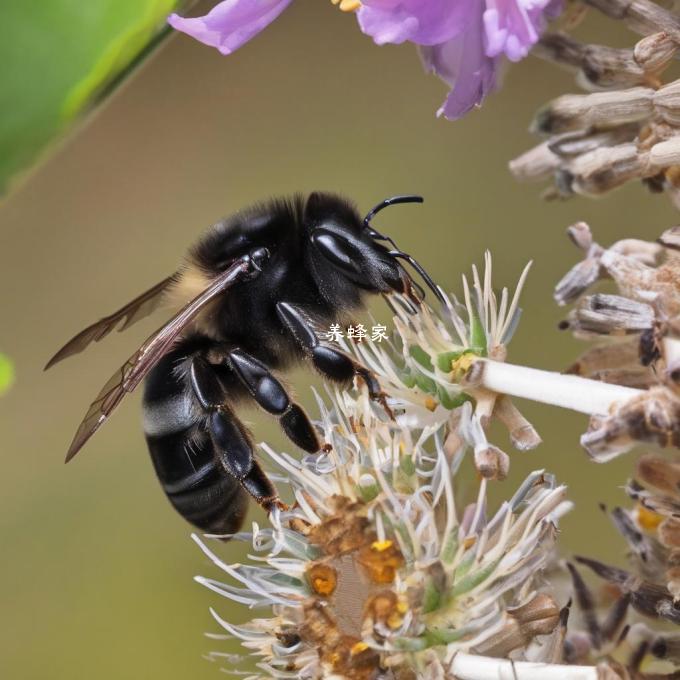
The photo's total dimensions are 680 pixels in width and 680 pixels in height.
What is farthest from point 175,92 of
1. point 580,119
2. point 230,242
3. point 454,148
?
point 580,119

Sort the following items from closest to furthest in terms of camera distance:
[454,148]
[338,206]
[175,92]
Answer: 1. [338,206]
2. [454,148]
3. [175,92]

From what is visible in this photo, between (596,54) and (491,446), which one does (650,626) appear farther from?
(596,54)

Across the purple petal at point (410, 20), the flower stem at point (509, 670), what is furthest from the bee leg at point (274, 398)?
the purple petal at point (410, 20)

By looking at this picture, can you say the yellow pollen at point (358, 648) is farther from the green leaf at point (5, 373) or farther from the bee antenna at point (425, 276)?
the green leaf at point (5, 373)

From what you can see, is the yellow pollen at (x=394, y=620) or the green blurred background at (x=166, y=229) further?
the green blurred background at (x=166, y=229)

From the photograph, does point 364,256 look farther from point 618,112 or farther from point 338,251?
point 618,112

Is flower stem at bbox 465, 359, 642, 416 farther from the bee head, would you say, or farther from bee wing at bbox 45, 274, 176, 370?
bee wing at bbox 45, 274, 176, 370

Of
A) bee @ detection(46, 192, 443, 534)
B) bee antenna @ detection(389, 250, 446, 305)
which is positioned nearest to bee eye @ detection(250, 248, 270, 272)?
bee @ detection(46, 192, 443, 534)
